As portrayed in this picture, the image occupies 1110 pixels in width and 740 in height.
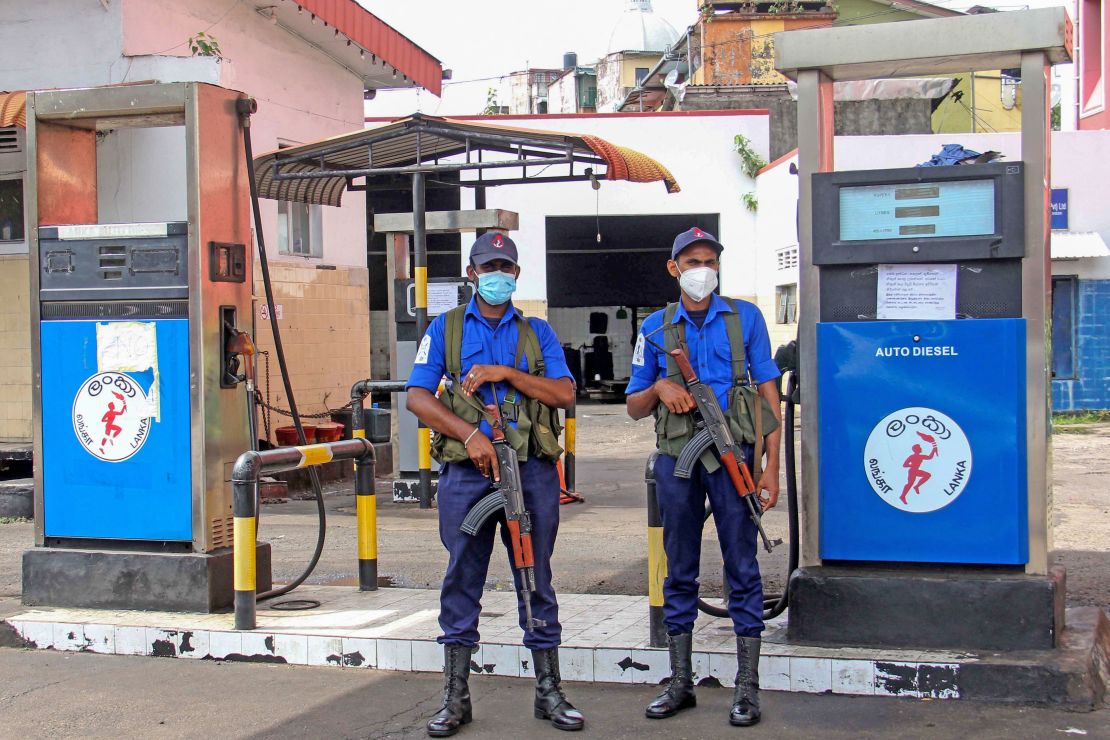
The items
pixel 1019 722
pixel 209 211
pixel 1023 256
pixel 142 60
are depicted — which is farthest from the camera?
pixel 142 60

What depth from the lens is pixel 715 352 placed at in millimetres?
5277

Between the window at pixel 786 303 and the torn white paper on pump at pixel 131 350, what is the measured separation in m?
16.2

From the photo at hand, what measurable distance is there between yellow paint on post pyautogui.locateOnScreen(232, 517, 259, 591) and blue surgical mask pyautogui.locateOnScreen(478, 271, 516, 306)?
1.90 m

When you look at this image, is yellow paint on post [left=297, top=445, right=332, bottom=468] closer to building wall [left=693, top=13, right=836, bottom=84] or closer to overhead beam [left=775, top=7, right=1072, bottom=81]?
overhead beam [left=775, top=7, right=1072, bottom=81]

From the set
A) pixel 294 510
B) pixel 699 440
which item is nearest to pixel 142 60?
pixel 294 510

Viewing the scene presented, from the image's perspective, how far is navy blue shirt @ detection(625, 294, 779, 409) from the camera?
5.27 meters

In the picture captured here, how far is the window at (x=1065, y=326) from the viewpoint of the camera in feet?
67.1

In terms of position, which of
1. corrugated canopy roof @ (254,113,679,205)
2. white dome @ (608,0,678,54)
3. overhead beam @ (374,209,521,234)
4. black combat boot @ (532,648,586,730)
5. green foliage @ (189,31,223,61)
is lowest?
black combat boot @ (532,648,586,730)

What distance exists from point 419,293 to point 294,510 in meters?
2.41

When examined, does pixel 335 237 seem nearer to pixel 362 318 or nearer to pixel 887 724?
pixel 362 318

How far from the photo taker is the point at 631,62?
6069 cm

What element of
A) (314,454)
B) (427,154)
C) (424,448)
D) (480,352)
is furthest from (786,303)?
(480,352)

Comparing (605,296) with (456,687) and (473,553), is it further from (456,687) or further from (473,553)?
(456,687)

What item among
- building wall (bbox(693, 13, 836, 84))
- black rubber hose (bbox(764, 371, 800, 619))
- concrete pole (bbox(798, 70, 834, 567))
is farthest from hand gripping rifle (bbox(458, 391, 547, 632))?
building wall (bbox(693, 13, 836, 84))
